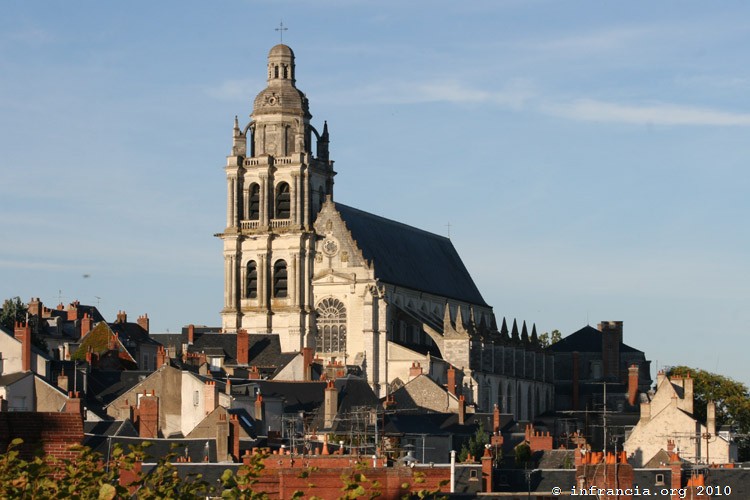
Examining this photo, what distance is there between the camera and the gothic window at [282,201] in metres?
106

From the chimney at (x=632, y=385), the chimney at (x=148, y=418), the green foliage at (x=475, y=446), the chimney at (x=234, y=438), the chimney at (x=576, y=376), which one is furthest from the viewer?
the chimney at (x=576, y=376)

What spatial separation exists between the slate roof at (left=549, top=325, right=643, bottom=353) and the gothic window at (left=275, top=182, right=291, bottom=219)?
2913 cm

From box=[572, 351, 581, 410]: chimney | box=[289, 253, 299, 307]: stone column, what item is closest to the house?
box=[289, 253, 299, 307]: stone column

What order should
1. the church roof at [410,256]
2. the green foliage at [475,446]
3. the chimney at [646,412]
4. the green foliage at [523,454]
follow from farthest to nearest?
1. the church roof at [410,256]
2. the chimney at [646,412]
3. the green foliage at [475,446]
4. the green foliage at [523,454]

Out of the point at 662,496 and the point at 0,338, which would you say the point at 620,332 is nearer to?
the point at 0,338

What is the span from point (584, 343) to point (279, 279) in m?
30.2

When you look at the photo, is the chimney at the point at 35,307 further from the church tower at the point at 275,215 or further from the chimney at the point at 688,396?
the chimney at the point at 688,396

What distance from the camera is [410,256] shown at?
116m

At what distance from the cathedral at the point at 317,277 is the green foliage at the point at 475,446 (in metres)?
25.1

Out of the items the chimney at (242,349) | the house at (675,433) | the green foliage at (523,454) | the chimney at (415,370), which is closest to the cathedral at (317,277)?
the chimney at (415,370)

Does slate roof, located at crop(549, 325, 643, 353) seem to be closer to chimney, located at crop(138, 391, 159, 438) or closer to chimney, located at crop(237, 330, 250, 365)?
chimney, located at crop(237, 330, 250, 365)

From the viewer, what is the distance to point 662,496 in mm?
43281

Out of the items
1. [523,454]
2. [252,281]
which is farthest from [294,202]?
[523,454]

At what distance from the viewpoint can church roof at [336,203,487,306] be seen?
356ft
